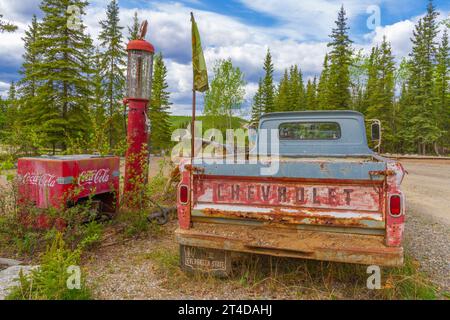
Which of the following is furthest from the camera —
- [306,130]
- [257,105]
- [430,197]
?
[257,105]

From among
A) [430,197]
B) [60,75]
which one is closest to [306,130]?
[430,197]

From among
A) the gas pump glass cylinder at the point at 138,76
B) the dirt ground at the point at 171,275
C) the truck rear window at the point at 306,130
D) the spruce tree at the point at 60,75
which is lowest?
the dirt ground at the point at 171,275

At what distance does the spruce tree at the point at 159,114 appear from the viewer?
34594 mm

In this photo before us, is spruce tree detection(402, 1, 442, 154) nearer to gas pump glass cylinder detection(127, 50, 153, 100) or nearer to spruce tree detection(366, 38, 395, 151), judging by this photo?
spruce tree detection(366, 38, 395, 151)

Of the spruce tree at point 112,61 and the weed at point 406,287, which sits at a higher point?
the spruce tree at point 112,61

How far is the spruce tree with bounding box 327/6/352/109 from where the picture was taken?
32.5m

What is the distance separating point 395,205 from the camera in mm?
2826

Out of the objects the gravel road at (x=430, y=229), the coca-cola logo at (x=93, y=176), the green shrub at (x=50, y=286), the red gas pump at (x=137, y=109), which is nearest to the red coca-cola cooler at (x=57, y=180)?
the coca-cola logo at (x=93, y=176)

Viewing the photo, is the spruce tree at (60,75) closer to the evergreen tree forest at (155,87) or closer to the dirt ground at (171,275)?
the evergreen tree forest at (155,87)

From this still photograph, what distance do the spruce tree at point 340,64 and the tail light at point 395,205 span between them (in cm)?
3204

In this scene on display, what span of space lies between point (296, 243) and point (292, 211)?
313 millimetres

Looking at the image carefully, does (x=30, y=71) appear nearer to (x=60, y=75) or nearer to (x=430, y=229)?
(x=60, y=75)

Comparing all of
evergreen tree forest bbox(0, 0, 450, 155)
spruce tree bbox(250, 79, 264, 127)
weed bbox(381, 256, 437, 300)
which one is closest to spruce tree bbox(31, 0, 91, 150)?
evergreen tree forest bbox(0, 0, 450, 155)

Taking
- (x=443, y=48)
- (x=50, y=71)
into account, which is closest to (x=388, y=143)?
(x=443, y=48)
